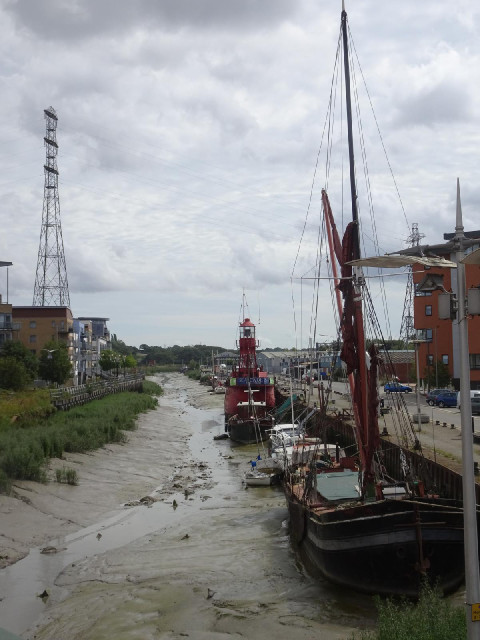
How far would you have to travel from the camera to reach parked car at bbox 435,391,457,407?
5819 centimetres

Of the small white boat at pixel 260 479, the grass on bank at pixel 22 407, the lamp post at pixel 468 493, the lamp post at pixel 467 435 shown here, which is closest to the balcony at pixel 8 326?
the grass on bank at pixel 22 407

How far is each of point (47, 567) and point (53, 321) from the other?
87.1 metres

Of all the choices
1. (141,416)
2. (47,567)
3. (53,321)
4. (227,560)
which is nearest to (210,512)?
(227,560)

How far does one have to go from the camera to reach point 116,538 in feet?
83.6

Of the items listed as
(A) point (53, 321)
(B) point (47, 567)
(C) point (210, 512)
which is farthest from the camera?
(A) point (53, 321)

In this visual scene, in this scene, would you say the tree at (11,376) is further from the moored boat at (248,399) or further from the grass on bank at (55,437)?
the moored boat at (248,399)

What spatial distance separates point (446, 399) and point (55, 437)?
1371 inches

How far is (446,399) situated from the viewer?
58438mm

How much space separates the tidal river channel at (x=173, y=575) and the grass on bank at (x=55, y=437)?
Answer: 2.07m

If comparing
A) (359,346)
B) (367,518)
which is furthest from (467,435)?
(359,346)

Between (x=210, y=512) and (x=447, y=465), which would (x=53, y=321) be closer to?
(x=210, y=512)

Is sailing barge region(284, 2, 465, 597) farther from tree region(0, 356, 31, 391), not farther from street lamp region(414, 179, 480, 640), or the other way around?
tree region(0, 356, 31, 391)

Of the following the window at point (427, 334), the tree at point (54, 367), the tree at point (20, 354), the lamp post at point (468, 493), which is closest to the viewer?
the lamp post at point (468, 493)

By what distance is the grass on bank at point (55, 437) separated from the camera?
99.7 feet
